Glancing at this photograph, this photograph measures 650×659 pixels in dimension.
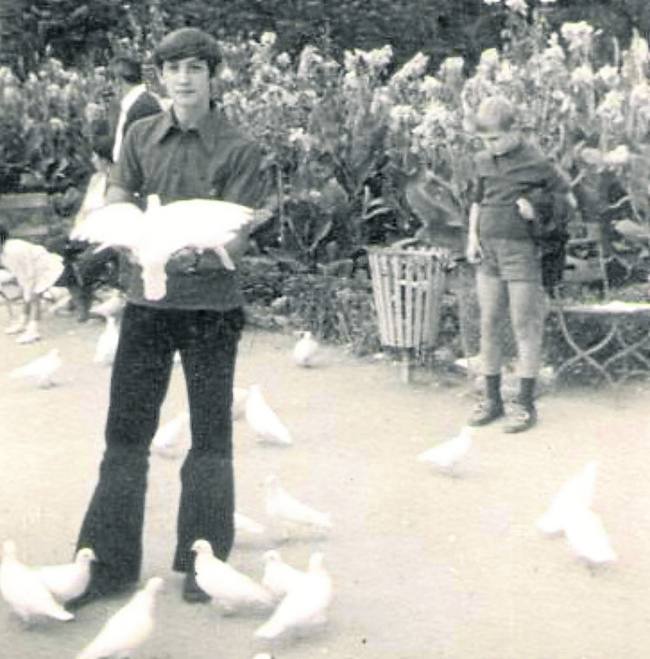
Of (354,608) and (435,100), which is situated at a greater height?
(435,100)

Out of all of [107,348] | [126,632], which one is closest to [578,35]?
[107,348]

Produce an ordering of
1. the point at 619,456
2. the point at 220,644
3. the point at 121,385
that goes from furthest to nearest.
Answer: the point at 619,456, the point at 121,385, the point at 220,644

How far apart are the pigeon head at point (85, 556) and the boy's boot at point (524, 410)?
10.2 ft

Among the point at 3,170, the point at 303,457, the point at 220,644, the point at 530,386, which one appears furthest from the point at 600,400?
the point at 3,170

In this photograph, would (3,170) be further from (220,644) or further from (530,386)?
(220,644)

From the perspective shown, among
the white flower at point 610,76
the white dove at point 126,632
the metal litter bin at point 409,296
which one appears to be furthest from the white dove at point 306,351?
the white dove at point 126,632

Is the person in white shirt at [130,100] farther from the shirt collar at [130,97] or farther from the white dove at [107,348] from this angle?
the white dove at [107,348]

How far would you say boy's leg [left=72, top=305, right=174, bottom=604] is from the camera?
505 cm

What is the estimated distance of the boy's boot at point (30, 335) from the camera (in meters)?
10.2

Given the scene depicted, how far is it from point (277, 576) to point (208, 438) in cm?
51

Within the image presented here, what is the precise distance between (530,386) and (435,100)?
2.78 metres

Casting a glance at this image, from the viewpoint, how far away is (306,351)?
9.17 meters

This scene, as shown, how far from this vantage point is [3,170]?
43.4 feet

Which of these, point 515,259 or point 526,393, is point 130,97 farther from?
point 526,393
